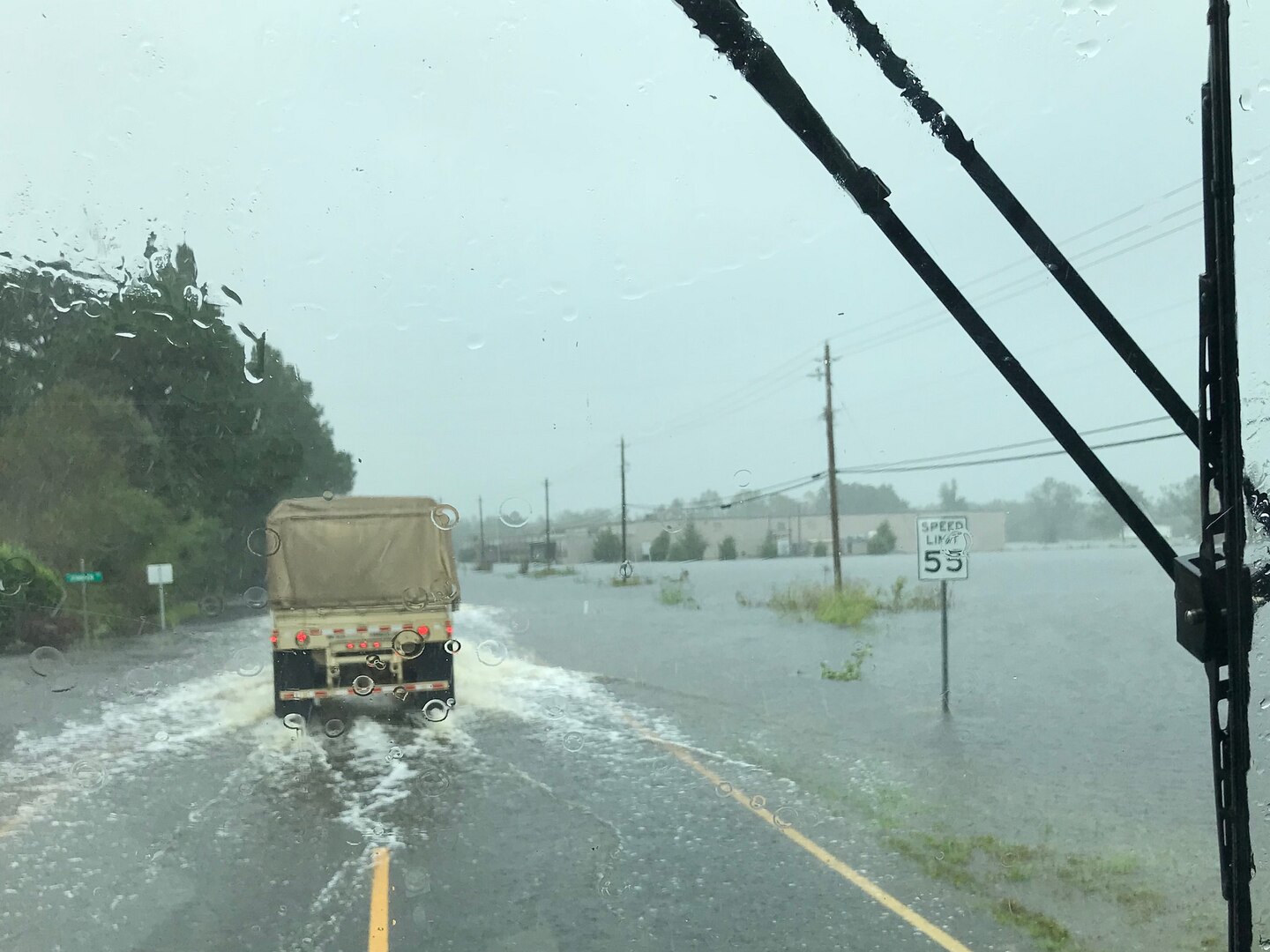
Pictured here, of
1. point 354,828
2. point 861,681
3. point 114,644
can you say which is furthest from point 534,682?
point 354,828

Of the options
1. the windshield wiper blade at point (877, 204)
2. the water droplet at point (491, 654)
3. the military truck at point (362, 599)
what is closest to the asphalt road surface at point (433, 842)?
the military truck at point (362, 599)

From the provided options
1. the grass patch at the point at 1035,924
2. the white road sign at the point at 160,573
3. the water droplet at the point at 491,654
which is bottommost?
the water droplet at the point at 491,654

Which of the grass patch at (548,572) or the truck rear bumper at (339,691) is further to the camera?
the grass patch at (548,572)

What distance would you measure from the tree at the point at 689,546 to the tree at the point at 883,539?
2321 millimetres

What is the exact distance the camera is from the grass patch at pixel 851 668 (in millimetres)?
18391

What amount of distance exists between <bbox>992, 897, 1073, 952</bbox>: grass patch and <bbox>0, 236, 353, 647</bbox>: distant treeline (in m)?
13.2

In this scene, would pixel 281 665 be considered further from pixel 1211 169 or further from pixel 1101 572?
pixel 1101 572

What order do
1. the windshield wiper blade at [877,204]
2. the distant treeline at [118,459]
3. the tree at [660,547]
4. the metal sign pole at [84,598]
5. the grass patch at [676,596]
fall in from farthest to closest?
the grass patch at [676,596] < the metal sign pole at [84,598] < the distant treeline at [118,459] < the tree at [660,547] < the windshield wiper blade at [877,204]

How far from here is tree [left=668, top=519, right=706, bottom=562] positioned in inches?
582

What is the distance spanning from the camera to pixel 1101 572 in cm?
2864

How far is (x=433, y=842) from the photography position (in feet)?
24.5

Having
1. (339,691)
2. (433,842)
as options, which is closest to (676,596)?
(339,691)

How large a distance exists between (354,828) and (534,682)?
10.6m

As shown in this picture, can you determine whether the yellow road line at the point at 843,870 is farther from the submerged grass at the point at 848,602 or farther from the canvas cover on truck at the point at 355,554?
the submerged grass at the point at 848,602
